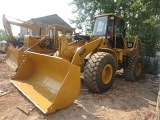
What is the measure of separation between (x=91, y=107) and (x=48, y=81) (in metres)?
1.31

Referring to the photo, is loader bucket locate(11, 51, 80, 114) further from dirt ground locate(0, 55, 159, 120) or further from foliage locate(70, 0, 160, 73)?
foliage locate(70, 0, 160, 73)

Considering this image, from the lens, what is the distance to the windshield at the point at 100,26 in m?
6.39

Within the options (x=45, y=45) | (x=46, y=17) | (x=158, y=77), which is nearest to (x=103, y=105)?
(x=158, y=77)

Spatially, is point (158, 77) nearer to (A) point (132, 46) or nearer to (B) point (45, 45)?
(A) point (132, 46)

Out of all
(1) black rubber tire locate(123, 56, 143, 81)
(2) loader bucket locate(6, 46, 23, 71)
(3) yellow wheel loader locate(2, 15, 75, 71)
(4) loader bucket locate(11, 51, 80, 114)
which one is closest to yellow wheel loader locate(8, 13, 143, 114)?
(4) loader bucket locate(11, 51, 80, 114)

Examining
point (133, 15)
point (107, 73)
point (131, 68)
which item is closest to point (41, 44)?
point (131, 68)

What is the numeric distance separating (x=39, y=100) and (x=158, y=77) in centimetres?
639

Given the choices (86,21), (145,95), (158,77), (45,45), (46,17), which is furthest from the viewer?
(46,17)

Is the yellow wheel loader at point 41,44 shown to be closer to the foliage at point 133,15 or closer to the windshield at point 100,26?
the windshield at point 100,26

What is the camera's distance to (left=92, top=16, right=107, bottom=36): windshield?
6.39 metres

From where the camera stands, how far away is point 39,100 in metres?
3.95

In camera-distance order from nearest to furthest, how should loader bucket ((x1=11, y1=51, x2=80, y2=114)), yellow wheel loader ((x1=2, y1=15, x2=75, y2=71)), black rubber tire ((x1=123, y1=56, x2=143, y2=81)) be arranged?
1. loader bucket ((x1=11, y1=51, x2=80, y2=114))
2. black rubber tire ((x1=123, y1=56, x2=143, y2=81))
3. yellow wheel loader ((x1=2, y1=15, x2=75, y2=71))

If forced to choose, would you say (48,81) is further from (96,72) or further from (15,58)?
(15,58)

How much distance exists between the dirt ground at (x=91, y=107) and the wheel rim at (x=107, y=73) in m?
0.36
